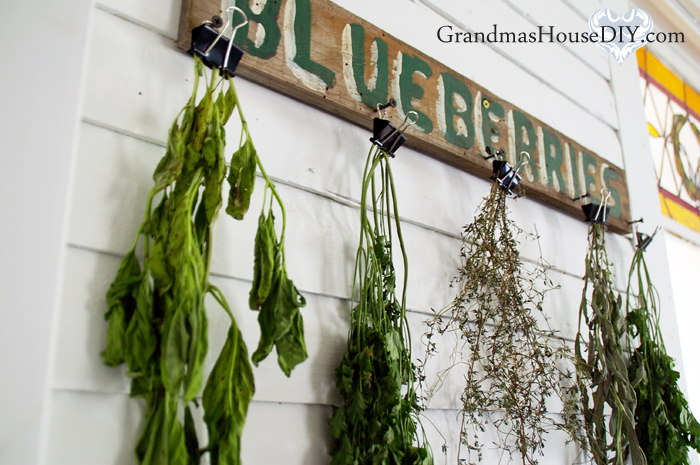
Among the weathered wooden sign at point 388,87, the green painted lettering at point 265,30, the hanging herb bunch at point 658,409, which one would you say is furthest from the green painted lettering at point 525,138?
the green painted lettering at point 265,30

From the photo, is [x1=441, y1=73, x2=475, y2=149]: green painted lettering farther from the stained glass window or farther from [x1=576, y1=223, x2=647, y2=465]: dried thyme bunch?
the stained glass window

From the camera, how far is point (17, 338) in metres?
0.61

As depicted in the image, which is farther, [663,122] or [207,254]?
[663,122]

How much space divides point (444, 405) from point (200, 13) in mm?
888

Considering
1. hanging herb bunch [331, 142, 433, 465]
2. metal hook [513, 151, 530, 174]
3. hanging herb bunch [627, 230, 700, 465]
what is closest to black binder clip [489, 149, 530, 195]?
metal hook [513, 151, 530, 174]

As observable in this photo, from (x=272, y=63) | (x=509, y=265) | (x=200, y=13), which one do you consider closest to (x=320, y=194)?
(x=272, y=63)

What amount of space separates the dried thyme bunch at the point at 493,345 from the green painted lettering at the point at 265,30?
601mm

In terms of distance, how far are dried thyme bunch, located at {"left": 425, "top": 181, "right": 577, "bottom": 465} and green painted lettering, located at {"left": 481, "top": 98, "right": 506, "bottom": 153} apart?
0.51 feet

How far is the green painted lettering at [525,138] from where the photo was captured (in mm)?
1430

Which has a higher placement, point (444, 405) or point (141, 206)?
point (141, 206)

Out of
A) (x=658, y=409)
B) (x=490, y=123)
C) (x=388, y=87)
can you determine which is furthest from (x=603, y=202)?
(x=388, y=87)

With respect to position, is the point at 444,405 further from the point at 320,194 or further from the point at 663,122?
the point at 663,122

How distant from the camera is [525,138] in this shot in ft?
4.79

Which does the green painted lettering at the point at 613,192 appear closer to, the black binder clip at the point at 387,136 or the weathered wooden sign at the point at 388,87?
the weathered wooden sign at the point at 388,87
